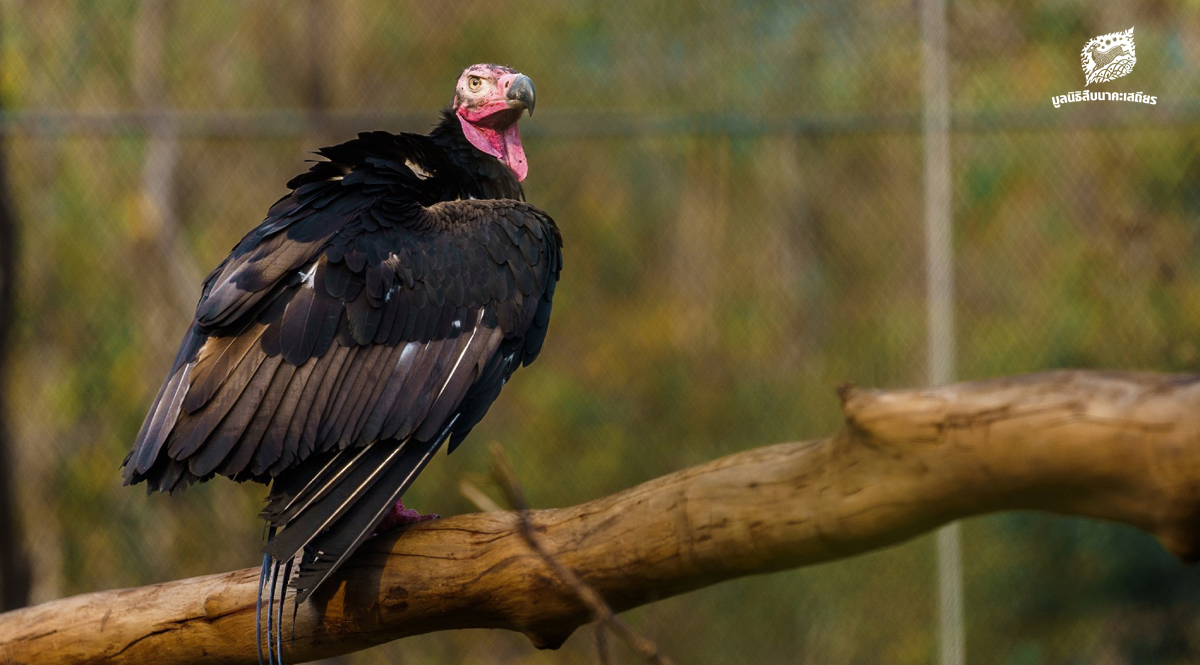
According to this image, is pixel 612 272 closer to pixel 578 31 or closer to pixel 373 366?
pixel 578 31

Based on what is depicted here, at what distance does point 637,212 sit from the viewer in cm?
809

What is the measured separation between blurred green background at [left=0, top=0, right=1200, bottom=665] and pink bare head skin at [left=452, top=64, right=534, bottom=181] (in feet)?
9.29

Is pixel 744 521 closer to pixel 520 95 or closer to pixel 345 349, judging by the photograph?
pixel 345 349

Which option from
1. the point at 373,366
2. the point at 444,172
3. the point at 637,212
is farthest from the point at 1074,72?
the point at 373,366

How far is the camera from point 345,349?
3.11 metres

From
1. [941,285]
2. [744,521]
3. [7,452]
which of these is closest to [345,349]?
[744,521]

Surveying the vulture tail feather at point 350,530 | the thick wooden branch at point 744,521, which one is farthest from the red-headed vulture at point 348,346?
the thick wooden branch at point 744,521

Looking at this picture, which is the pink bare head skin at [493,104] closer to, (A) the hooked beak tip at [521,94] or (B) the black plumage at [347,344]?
(A) the hooked beak tip at [521,94]

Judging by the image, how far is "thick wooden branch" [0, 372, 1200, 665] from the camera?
5.84 feet

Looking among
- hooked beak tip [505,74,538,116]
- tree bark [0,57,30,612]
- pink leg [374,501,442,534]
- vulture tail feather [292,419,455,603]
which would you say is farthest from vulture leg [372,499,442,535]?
tree bark [0,57,30,612]

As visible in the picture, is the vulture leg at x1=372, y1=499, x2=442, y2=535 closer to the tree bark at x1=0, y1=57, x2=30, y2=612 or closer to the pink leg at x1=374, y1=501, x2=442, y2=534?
the pink leg at x1=374, y1=501, x2=442, y2=534

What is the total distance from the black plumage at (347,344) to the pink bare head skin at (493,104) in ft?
1.90

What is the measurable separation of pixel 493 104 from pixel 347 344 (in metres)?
1.37

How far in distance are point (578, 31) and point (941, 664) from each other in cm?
484
